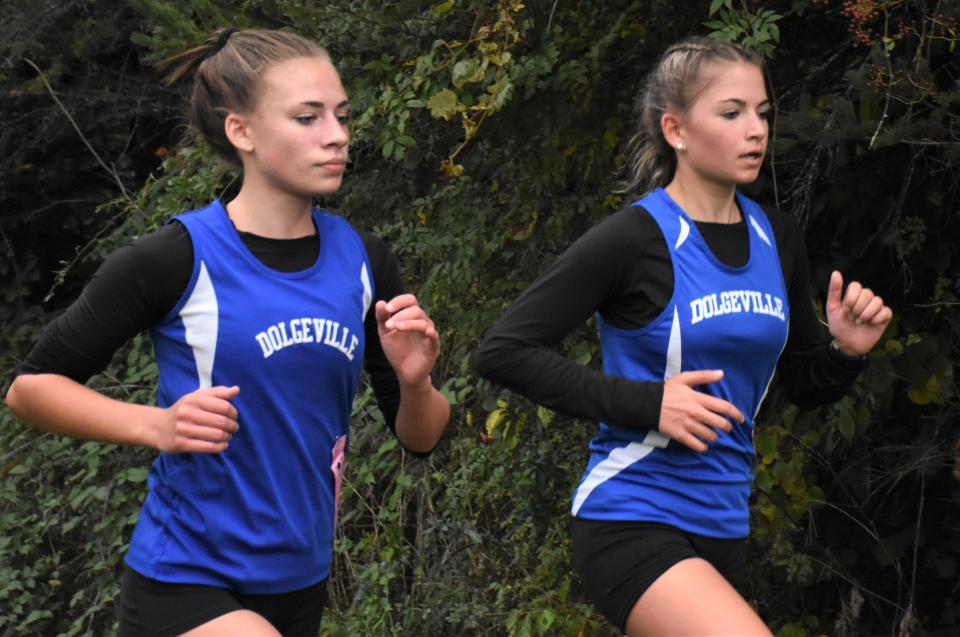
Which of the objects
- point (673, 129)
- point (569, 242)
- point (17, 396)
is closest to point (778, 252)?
point (673, 129)

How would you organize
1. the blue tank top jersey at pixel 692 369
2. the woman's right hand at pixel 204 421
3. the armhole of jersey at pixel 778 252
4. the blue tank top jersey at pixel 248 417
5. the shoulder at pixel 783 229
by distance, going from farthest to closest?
1. the shoulder at pixel 783 229
2. the armhole of jersey at pixel 778 252
3. the blue tank top jersey at pixel 692 369
4. the blue tank top jersey at pixel 248 417
5. the woman's right hand at pixel 204 421

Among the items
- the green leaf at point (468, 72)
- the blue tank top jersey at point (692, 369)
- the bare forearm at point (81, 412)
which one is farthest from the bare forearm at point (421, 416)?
the green leaf at point (468, 72)

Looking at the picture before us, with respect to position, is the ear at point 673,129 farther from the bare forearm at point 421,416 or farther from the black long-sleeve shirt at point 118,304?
the black long-sleeve shirt at point 118,304

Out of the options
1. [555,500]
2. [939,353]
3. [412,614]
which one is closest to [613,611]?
[939,353]

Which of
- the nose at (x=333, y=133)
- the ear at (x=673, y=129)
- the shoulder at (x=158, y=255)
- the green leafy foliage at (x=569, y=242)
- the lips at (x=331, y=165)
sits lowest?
the green leafy foliage at (x=569, y=242)

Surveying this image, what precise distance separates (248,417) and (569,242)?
2.41 m

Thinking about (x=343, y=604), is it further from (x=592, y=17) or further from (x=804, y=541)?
(x=592, y=17)

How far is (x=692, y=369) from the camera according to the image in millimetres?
3090

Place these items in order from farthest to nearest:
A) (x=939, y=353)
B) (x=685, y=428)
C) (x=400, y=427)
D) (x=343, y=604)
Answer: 1. (x=343, y=604)
2. (x=939, y=353)
3. (x=400, y=427)
4. (x=685, y=428)

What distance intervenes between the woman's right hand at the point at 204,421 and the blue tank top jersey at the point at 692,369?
813 mm

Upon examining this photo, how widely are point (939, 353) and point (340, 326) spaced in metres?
2.33

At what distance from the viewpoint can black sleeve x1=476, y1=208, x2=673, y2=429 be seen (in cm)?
309

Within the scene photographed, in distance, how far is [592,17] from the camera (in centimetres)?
474

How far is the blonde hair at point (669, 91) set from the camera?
3.37 meters
